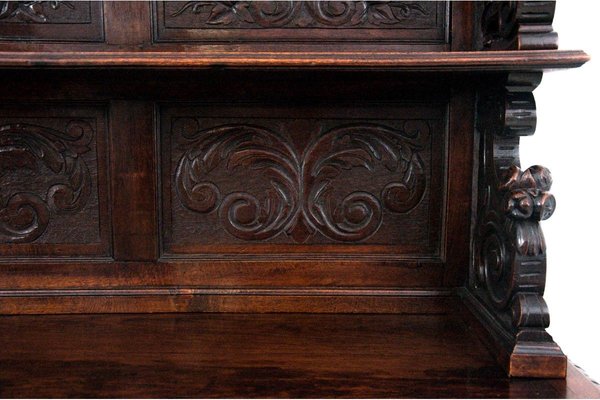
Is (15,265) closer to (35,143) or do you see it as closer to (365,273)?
(35,143)

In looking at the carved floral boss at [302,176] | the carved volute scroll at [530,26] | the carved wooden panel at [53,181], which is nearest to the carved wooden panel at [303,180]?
the carved floral boss at [302,176]

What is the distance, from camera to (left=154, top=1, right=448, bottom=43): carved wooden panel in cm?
103

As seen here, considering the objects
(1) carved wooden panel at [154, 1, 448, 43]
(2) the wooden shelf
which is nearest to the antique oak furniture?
(1) carved wooden panel at [154, 1, 448, 43]

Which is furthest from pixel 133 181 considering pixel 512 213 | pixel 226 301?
pixel 512 213

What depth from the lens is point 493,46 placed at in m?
0.94

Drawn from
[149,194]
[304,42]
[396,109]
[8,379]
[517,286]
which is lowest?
[8,379]

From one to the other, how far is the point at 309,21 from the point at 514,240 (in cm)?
48

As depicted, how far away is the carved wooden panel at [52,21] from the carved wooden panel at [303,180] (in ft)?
0.57

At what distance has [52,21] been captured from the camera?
1.02m

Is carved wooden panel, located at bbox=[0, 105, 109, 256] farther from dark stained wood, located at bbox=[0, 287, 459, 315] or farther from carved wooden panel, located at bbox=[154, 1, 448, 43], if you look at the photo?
carved wooden panel, located at bbox=[154, 1, 448, 43]

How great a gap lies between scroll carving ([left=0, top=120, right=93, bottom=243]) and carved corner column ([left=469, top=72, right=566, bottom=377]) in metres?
0.65

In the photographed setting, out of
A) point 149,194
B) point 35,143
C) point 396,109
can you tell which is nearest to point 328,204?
point 396,109

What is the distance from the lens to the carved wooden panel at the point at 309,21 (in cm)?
103

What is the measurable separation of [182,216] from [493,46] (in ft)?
1.84
